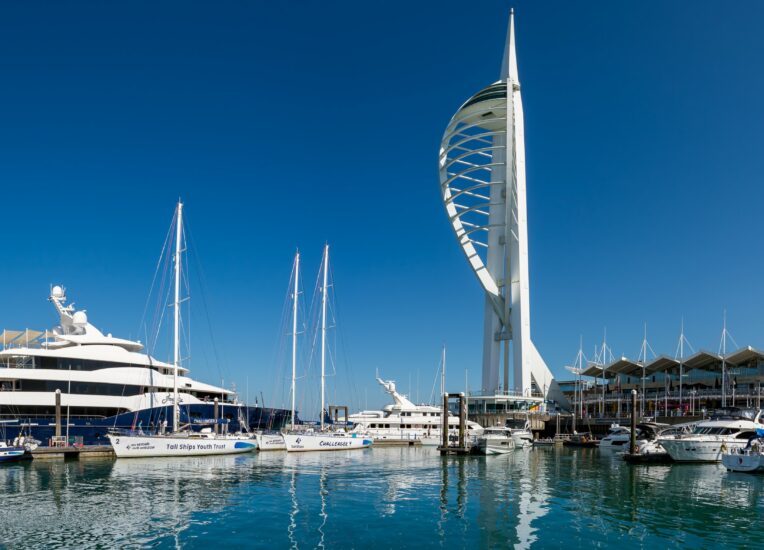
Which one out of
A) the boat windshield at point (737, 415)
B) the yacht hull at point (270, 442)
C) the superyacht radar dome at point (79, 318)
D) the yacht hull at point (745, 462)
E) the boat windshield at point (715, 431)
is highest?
the superyacht radar dome at point (79, 318)

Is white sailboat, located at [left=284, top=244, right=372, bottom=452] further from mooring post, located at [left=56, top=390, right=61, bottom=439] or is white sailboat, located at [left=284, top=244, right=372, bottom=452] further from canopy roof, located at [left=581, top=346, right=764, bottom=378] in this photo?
canopy roof, located at [left=581, top=346, right=764, bottom=378]

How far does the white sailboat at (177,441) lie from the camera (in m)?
44.1

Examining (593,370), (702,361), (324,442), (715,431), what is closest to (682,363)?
(702,361)

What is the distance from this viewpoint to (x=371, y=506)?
25.3m

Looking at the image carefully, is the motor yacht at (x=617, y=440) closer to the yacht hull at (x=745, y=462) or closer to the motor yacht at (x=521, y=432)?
the motor yacht at (x=521, y=432)

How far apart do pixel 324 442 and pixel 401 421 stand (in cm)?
1895

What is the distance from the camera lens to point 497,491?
2950 cm

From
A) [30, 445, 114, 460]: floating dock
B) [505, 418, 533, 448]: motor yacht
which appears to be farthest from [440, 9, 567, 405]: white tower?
[30, 445, 114, 460]: floating dock

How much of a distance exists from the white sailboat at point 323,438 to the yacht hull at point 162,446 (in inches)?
266

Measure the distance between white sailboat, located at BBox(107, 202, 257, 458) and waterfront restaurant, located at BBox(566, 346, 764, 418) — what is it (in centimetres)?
5004

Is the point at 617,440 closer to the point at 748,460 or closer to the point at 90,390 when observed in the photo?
the point at 748,460

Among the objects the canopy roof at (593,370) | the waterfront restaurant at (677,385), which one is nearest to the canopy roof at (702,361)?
the waterfront restaurant at (677,385)

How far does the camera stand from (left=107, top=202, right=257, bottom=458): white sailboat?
1736 inches

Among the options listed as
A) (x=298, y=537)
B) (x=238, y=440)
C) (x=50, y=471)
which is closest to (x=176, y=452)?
(x=238, y=440)
